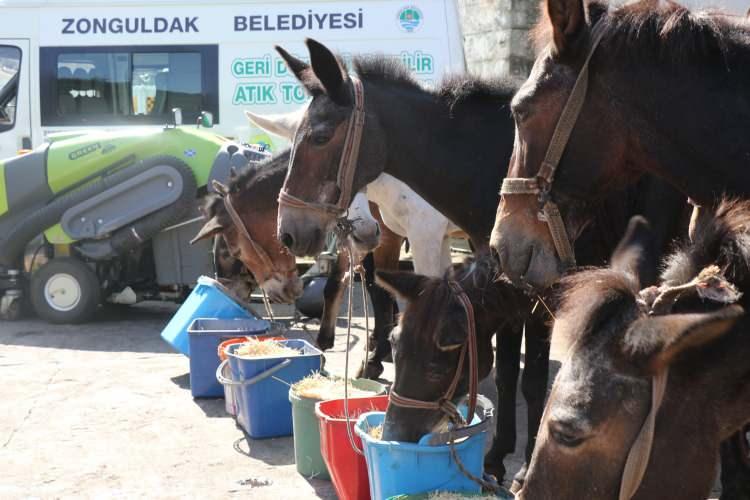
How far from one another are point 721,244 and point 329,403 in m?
2.47

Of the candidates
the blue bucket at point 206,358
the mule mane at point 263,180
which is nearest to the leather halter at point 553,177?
the mule mane at point 263,180

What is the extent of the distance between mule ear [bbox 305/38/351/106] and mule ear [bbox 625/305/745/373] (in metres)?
2.51

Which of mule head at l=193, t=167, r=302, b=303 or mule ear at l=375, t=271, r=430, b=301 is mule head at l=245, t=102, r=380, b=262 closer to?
→ mule head at l=193, t=167, r=302, b=303

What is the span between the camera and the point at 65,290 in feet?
28.8

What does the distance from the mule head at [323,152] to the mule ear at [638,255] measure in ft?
6.22

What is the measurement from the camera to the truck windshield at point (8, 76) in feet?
32.8

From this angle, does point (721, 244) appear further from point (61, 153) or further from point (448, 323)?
point (61, 153)

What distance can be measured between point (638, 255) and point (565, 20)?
31.1 inches

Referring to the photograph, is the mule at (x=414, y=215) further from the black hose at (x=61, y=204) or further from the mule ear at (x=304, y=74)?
the black hose at (x=61, y=204)

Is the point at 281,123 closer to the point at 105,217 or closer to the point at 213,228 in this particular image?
the point at 213,228

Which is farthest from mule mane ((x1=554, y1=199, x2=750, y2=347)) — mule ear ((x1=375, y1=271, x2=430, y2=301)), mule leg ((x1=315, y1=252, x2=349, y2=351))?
mule leg ((x1=315, y1=252, x2=349, y2=351))

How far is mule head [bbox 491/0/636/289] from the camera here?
2855 mm

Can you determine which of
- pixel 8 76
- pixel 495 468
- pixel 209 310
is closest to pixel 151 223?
pixel 209 310

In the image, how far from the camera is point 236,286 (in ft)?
24.4
